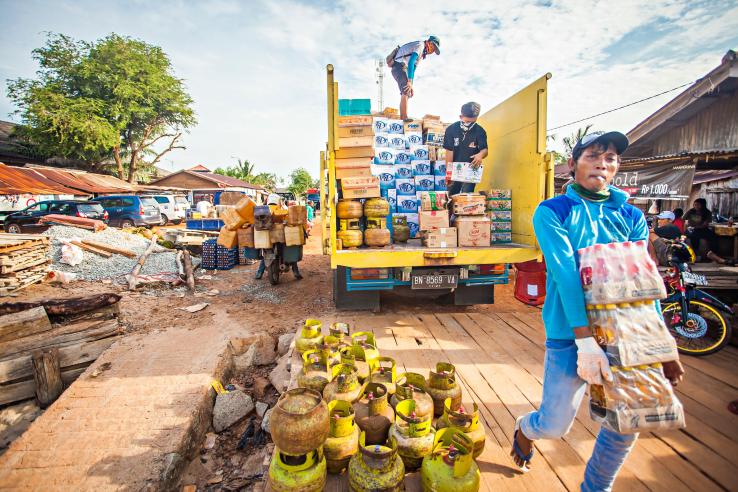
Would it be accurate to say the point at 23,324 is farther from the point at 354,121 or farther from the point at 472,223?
the point at 472,223

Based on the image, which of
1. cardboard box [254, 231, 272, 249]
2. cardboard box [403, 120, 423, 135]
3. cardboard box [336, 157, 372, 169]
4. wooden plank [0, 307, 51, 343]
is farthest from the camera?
cardboard box [254, 231, 272, 249]

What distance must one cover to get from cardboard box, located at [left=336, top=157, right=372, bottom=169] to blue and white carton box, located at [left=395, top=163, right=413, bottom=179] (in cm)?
78

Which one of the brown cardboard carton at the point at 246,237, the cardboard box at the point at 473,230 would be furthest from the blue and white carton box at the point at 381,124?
the brown cardboard carton at the point at 246,237

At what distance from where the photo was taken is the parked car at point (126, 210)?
1603 cm

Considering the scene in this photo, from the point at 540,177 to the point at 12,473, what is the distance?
17.9 feet

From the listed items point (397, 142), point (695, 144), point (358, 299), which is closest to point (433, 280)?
point (358, 299)

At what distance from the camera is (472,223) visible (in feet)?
14.6

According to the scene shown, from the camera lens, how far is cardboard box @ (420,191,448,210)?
454 cm

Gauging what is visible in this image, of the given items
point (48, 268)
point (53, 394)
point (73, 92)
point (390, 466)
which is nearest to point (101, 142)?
point (73, 92)

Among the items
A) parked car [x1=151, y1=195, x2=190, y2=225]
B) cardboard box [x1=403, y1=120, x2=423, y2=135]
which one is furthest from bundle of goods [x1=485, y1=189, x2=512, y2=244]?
parked car [x1=151, y1=195, x2=190, y2=225]

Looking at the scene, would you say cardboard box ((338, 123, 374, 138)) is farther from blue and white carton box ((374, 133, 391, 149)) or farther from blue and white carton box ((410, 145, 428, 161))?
blue and white carton box ((410, 145, 428, 161))

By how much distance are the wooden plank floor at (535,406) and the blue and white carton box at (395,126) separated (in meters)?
3.09

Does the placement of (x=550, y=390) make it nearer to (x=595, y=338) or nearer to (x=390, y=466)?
(x=595, y=338)

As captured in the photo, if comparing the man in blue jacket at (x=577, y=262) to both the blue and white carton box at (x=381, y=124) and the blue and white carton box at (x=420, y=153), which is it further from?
the blue and white carton box at (x=381, y=124)
